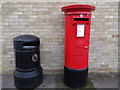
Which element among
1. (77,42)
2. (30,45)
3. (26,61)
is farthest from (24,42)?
(77,42)

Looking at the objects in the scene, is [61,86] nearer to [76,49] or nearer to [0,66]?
[76,49]

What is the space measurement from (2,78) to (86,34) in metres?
2.63

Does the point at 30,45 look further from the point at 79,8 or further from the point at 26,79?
the point at 79,8

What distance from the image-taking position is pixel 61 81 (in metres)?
2.93

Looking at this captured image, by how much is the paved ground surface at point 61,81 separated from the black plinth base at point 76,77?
28 centimetres

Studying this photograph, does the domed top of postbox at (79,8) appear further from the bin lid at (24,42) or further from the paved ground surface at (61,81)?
the paved ground surface at (61,81)

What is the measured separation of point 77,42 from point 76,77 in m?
0.84

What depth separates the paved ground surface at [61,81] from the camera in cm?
275

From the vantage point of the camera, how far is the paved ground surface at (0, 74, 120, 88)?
2.75 meters

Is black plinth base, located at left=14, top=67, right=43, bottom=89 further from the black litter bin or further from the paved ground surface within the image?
the paved ground surface

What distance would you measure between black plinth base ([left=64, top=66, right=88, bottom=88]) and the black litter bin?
0.74 metres

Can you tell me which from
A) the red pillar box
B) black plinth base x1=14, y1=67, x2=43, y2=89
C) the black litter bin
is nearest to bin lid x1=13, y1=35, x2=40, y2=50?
the black litter bin

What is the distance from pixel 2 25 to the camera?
3064 millimetres

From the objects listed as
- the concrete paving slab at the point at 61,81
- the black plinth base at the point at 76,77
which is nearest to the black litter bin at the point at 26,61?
the concrete paving slab at the point at 61,81
